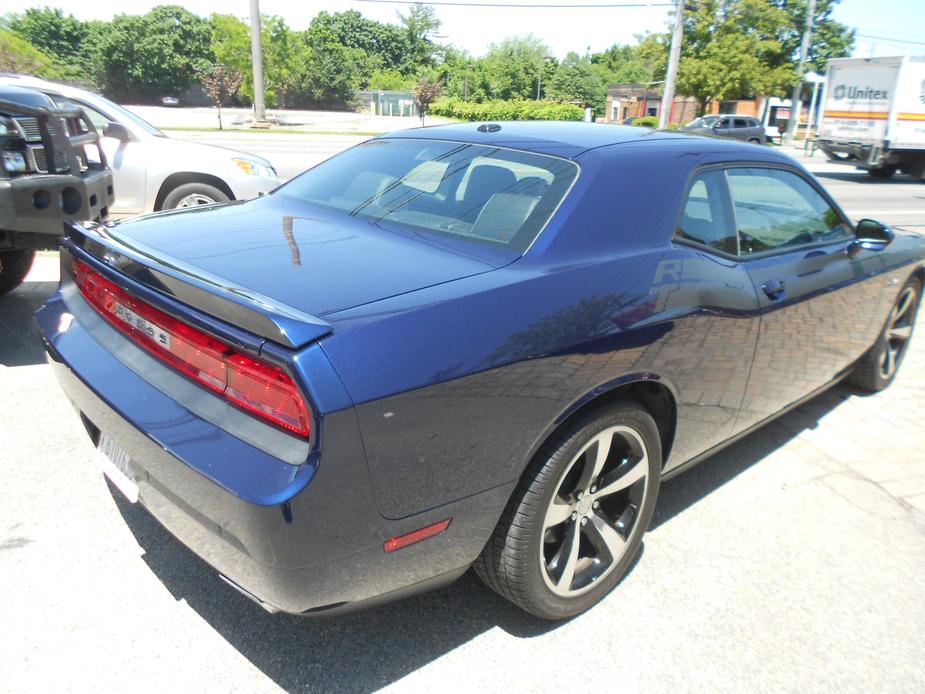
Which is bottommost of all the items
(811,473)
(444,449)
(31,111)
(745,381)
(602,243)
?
(811,473)

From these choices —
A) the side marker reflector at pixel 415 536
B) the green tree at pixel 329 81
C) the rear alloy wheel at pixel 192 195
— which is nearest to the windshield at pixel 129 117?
the rear alloy wheel at pixel 192 195

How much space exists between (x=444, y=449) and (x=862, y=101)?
2463cm

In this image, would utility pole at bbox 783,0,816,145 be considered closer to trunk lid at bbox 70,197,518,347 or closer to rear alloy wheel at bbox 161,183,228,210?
rear alloy wheel at bbox 161,183,228,210

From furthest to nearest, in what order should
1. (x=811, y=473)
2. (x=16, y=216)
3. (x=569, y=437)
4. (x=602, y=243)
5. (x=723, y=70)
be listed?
(x=723, y=70) < (x=16, y=216) < (x=811, y=473) < (x=602, y=243) < (x=569, y=437)

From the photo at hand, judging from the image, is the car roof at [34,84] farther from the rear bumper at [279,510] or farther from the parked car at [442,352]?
the rear bumper at [279,510]

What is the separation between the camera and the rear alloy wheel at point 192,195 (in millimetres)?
7113

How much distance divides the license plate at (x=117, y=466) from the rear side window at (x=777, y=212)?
8.09 ft

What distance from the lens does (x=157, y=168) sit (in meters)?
7.09

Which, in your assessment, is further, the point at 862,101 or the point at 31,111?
the point at 862,101

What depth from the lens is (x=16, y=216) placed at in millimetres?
4023

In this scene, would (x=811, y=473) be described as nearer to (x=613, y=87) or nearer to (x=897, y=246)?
(x=897, y=246)

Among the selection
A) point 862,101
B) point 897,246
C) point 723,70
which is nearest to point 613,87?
point 723,70

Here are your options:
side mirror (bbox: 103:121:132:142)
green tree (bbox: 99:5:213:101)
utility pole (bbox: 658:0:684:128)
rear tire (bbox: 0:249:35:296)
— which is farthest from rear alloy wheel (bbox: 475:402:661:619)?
green tree (bbox: 99:5:213:101)

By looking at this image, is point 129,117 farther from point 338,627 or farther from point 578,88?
point 578,88
